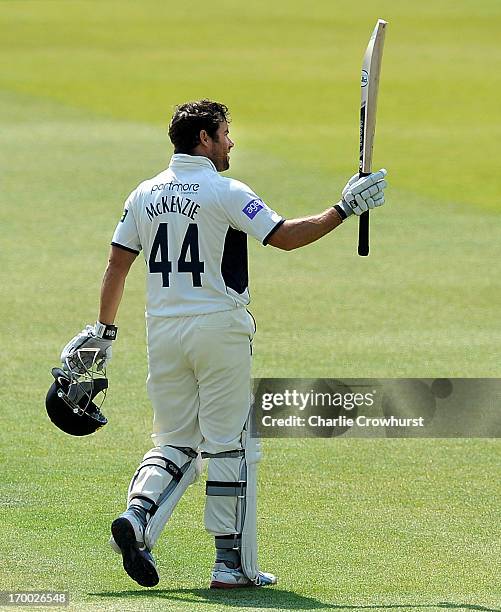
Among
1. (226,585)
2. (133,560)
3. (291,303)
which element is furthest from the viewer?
(291,303)

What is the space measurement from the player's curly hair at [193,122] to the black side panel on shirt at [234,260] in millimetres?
426

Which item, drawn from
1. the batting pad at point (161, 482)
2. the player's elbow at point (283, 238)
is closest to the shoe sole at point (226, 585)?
the batting pad at point (161, 482)

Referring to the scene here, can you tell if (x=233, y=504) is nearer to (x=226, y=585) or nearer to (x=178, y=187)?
(x=226, y=585)

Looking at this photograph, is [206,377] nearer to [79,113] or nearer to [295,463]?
[295,463]

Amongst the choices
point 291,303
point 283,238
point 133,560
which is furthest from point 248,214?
point 291,303

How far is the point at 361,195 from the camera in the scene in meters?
5.93

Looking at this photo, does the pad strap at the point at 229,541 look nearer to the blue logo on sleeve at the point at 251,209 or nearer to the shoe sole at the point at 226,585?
the shoe sole at the point at 226,585

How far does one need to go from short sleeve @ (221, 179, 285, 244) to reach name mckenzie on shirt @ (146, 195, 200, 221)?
13cm

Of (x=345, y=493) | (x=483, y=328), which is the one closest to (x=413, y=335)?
(x=483, y=328)

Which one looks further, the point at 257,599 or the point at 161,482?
the point at 161,482

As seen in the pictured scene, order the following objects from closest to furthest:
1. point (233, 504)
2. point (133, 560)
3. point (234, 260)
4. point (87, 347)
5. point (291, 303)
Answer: point (133, 560) → point (233, 504) → point (234, 260) → point (87, 347) → point (291, 303)

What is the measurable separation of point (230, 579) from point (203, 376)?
0.83 meters

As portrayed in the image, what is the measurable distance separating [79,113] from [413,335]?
17.1 m

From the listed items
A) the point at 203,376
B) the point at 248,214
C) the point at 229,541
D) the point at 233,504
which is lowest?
the point at 229,541
